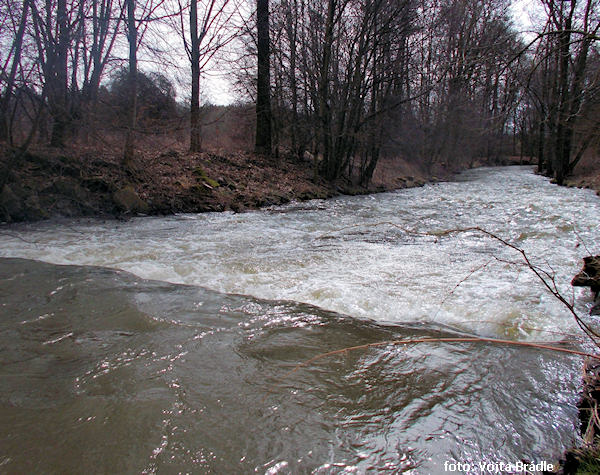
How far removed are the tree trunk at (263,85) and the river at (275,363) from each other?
11.7 metres

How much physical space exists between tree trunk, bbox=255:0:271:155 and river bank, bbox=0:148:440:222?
2.31 m

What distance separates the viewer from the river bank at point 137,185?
7.64 metres

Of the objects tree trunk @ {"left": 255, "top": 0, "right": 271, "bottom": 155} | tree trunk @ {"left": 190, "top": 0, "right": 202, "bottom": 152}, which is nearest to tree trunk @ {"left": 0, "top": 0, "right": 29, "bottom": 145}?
tree trunk @ {"left": 190, "top": 0, "right": 202, "bottom": 152}

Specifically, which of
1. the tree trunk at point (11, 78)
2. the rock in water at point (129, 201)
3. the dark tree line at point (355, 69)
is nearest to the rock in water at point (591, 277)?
the rock in water at point (129, 201)

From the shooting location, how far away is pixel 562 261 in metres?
4.87

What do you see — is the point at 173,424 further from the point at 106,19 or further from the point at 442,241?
the point at 106,19

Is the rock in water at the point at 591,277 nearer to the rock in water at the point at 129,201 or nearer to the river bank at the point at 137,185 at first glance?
the river bank at the point at 137,185

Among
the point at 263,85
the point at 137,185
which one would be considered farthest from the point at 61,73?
the point at 263,85

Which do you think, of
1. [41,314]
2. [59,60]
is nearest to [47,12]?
[59,60]

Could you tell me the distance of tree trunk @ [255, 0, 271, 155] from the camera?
47.5 feet

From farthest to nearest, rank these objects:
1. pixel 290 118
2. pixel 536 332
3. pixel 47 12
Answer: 1. pixel 290 118
2. pixel 47 12
3. pixel 536 332

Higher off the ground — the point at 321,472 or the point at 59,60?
the point at 59,60

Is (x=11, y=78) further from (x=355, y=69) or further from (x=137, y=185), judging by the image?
(x=355, y=69)

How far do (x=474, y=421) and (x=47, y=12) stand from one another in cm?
1054
